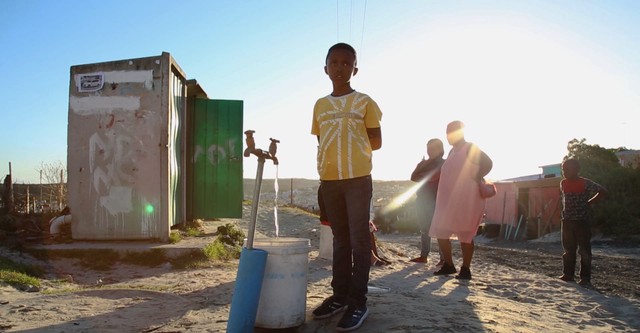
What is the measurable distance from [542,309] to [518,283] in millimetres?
1703

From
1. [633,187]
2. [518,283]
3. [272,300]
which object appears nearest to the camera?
[272,300]

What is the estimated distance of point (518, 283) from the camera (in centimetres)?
546

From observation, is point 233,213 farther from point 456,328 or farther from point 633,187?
point 633,187

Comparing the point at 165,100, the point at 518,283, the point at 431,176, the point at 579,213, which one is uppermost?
the point at 165,100

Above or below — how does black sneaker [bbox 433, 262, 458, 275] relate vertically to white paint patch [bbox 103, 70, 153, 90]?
below

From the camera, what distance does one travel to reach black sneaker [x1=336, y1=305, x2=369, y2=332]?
8.86ft

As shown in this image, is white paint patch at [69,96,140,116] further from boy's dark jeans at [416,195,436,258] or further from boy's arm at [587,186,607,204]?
boy's arm at [587,186,607,204]

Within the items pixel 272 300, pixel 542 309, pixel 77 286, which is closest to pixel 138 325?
pixel 272 300

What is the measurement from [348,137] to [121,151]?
4.29 meters

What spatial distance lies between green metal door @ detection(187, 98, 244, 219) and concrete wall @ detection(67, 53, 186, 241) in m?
1.75

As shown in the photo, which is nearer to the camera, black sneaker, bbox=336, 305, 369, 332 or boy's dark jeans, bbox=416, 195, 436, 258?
black sneaker, bbox=336, 305, 369, 332

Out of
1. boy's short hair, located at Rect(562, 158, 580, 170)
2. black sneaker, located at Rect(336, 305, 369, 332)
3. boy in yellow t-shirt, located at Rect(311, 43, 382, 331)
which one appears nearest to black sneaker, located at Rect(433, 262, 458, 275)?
boy's short hair, located at Rect(562, 158, 580, 170)

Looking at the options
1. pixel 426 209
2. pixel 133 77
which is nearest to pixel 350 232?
pixel 426 209

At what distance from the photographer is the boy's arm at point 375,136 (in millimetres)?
2975
